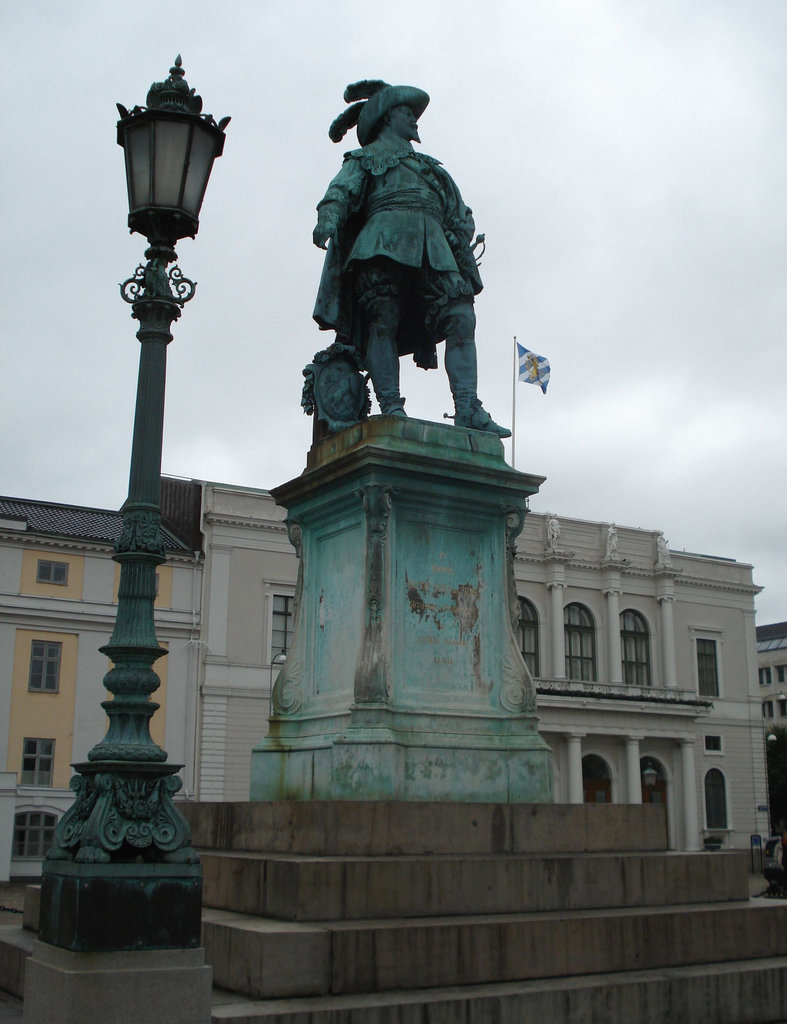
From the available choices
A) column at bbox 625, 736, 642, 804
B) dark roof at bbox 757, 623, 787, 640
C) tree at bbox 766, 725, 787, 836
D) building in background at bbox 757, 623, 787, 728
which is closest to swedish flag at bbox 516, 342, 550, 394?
column at bbox 625, 736, 642, 804

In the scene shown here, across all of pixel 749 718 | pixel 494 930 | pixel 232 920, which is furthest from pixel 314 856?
pixel 749 718

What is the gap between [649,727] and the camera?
157 ft

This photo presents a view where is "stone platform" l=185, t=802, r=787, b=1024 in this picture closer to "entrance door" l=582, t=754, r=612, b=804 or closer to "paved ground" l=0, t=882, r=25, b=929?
"paved ground" l=0, t=882, r=25, b=929

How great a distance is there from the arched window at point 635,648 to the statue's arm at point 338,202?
1695 inches

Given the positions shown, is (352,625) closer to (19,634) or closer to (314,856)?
(314,856)

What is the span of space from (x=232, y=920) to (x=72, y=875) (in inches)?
62.0

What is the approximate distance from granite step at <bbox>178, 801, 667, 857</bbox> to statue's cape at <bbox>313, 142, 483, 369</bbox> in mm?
4206

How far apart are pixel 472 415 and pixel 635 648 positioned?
142 feet

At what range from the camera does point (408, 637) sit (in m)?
8.16

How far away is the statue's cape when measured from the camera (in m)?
9.51

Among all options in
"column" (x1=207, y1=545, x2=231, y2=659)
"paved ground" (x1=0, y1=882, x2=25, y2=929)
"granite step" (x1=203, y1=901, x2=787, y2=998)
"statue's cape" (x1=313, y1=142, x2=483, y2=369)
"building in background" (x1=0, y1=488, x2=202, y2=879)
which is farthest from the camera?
"column" (x1=207, y1=545, x2=231, y2=659)

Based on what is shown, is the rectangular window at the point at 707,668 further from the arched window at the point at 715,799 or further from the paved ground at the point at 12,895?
the paved ground at the point at 12,895

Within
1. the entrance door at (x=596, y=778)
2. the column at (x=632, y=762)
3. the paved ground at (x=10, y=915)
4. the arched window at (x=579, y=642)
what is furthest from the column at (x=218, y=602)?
the column at (x=632, y=762)

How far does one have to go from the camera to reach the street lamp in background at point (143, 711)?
512cm
